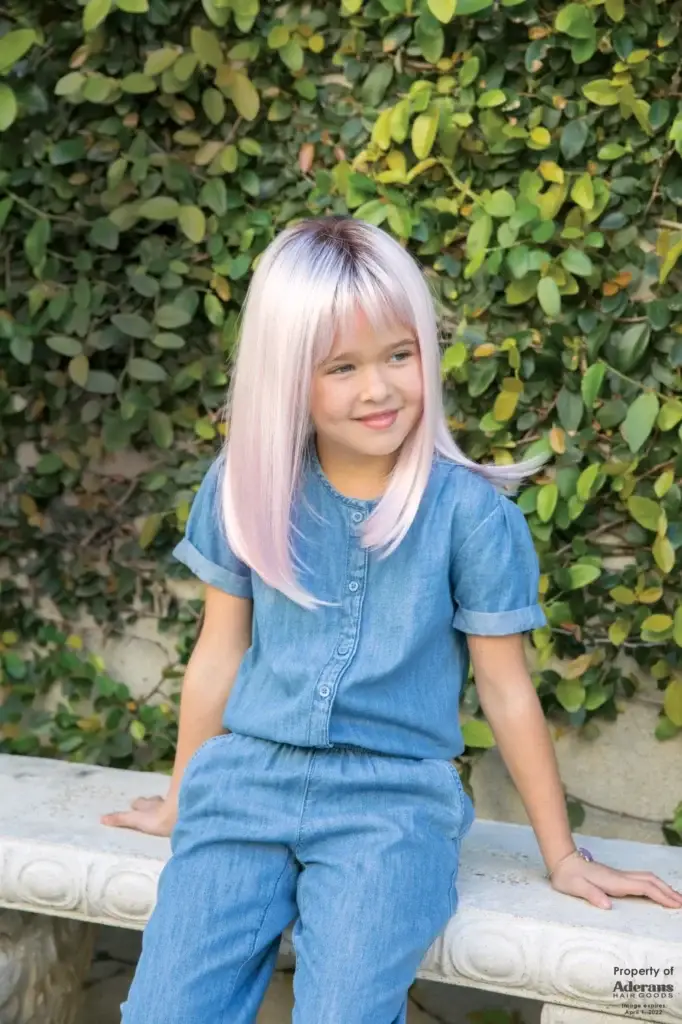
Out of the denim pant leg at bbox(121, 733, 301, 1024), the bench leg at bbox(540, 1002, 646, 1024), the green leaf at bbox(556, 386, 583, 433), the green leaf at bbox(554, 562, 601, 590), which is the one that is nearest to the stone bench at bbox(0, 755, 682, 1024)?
the bench leg at bbox(540, 1002, 646, 1024)

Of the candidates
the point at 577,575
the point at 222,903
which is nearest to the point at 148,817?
the point at 222,903

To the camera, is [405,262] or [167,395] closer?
[405,262]

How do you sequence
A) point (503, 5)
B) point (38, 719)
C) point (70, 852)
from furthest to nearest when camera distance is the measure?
point (38, 719) < point (503, 5) < point (70, 852)

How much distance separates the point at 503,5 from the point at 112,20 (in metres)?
0.74

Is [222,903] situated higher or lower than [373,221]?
lower

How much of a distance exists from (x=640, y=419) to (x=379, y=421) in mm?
668

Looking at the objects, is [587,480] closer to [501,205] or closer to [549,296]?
[549,296]

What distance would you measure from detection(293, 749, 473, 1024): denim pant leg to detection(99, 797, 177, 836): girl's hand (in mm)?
365

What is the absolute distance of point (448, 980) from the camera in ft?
4.74

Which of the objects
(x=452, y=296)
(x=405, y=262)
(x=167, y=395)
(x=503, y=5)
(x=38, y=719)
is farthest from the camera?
(x=38, y=719)

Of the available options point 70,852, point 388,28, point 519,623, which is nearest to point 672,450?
point 519,623

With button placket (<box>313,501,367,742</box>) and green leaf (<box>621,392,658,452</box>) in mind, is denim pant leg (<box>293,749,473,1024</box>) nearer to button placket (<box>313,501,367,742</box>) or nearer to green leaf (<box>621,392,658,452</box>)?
button placket (<box>313,501,367,742</box>)

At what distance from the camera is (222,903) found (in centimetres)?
137

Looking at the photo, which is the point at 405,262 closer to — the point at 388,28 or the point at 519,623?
the point at 519,623
